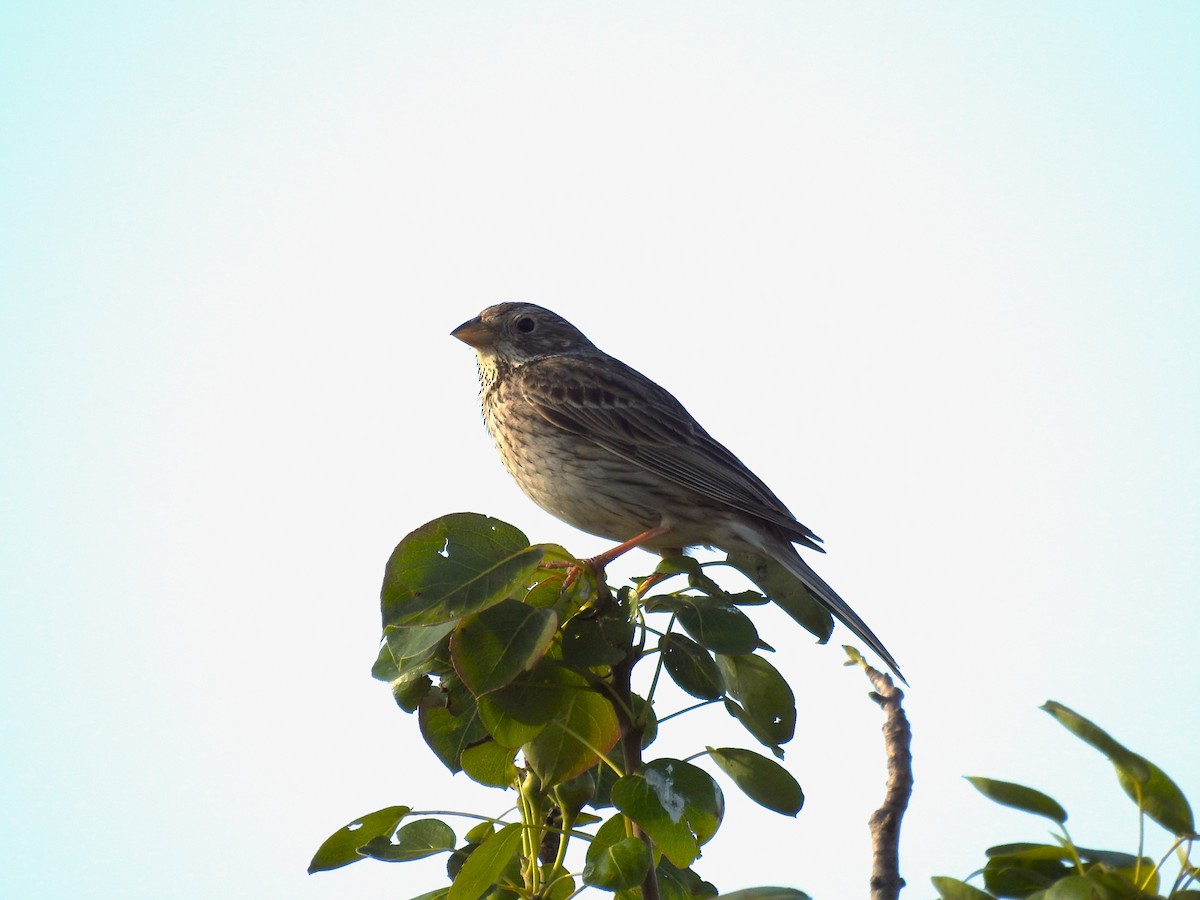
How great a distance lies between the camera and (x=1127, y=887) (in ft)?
7.99

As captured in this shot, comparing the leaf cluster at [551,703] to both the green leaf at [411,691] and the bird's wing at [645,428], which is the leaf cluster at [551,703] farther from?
the bird's wing at [645,428]

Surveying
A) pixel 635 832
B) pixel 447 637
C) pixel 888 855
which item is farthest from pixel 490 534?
pixel 888 855

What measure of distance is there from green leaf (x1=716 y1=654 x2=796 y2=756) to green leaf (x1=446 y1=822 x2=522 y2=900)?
0.68m

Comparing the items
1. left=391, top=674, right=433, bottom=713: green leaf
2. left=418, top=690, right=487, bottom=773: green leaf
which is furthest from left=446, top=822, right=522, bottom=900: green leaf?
left=391, top=674, right=433, bottom=713: green leaf

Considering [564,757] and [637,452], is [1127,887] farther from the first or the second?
[637,452]

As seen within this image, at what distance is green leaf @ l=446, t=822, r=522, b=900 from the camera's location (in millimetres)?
3074

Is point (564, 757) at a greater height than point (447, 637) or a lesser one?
lesser

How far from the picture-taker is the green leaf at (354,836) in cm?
339

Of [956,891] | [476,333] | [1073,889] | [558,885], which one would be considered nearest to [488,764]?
[558,885]

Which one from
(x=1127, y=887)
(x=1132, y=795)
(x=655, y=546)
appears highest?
(x=655, y=546)

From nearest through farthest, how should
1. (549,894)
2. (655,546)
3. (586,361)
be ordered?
1. (549,894)
2. (655,546)
3. (586,361)

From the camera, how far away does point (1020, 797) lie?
8.75 feet

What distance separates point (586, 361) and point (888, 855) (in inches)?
204

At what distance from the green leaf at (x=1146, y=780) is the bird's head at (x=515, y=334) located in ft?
18.4
